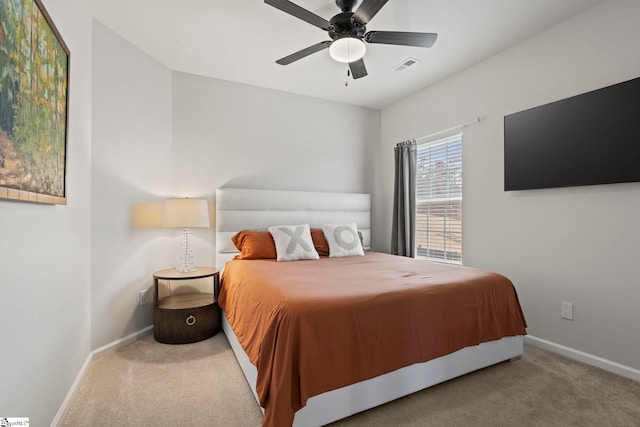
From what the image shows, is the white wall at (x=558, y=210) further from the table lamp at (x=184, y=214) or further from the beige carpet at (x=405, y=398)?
the table lamp at (x=184, y=214)

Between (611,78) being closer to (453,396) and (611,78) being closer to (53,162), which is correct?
(453,396)

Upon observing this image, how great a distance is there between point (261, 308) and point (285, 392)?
49 cm

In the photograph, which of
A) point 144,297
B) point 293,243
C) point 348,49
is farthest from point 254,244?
point 348,49

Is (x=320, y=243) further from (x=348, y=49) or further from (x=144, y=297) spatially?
(x=348, y=49)

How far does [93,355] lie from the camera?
236cm

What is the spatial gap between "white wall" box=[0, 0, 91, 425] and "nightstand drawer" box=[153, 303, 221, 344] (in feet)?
1.71

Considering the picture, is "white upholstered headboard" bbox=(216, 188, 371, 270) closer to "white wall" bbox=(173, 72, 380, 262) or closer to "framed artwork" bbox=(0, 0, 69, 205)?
"white wall" bbox=(173, 72, 380, 262)

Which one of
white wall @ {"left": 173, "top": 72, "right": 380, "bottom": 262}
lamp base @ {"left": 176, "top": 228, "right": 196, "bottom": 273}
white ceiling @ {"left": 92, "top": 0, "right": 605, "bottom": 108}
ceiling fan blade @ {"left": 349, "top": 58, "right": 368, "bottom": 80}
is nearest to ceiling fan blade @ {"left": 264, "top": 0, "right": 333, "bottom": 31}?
white ceiling @ {"left": 92, "top": 0, "right": 605, "bottom": 108}

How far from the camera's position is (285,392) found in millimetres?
1382

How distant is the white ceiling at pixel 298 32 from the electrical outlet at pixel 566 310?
232 cm

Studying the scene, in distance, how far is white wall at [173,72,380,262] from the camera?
329 cm

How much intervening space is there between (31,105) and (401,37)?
218 cm

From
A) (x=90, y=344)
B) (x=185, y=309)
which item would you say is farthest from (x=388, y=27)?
(x=90, y=344)

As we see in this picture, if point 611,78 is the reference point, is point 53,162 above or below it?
below
